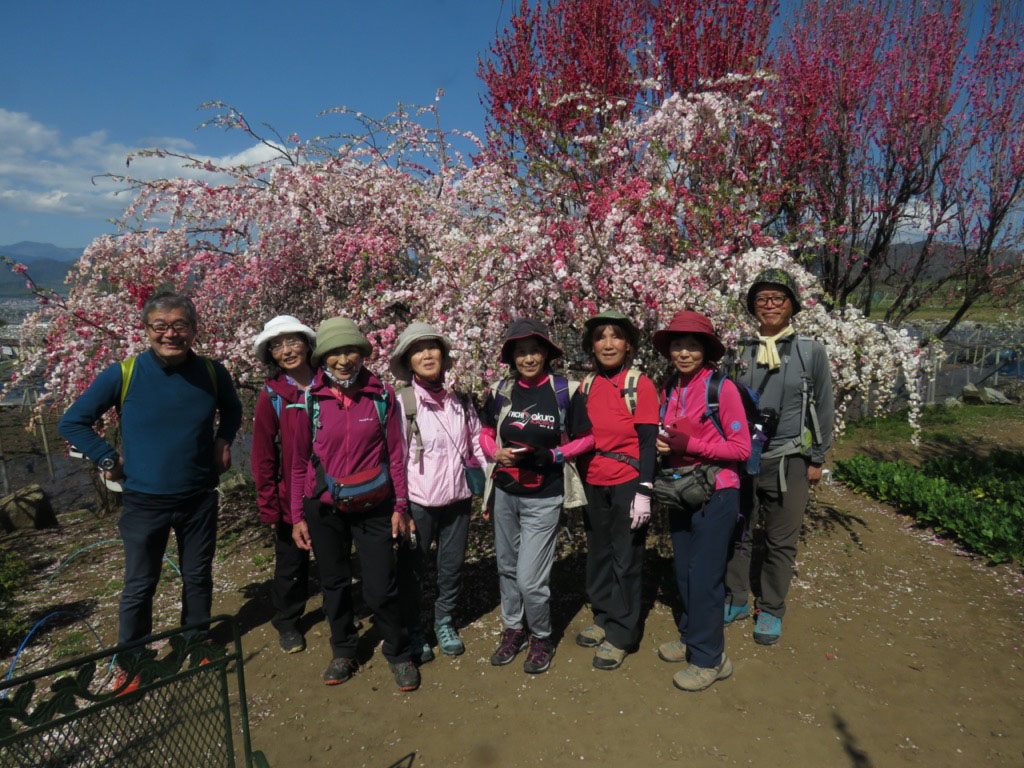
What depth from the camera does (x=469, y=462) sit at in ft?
11.4

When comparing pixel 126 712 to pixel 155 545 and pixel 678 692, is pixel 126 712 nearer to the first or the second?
pixel 155 545

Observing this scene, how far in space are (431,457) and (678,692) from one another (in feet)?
6.28

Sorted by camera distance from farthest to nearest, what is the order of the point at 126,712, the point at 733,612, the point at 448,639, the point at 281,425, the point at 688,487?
the point at 733,612 < the point at 448,639 < the point at 281,425 < the point at 688,487 < the point at 126,712

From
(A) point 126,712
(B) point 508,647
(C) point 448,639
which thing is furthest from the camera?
(C) point 448,639

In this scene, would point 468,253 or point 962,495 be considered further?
point 962,495

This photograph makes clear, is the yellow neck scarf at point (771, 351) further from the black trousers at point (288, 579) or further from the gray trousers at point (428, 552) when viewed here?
the black trousers at point (288, 579)

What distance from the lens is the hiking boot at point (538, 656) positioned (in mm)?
3416

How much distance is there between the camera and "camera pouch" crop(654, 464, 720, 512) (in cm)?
302

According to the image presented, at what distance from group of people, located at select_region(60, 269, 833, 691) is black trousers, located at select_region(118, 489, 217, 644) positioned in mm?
11

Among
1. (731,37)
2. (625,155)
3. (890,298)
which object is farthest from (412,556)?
(890,298)

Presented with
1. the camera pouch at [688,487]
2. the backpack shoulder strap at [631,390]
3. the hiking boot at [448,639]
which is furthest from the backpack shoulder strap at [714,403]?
the hiking boot at [448,639]

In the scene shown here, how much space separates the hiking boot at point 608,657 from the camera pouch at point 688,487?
3.42 ft

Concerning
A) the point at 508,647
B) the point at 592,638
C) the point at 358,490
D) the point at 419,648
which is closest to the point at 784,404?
the point at 592,638

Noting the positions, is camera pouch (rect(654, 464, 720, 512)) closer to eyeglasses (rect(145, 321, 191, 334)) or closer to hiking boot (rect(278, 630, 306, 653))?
hiking boot (rect(278, 630, 306, 653))
